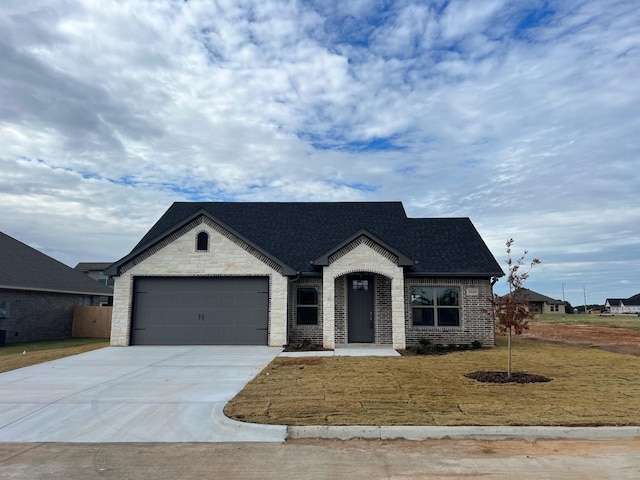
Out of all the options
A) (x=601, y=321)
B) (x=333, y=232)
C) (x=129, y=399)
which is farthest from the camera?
(x=601, y=321)

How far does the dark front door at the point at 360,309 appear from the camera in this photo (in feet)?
57.2

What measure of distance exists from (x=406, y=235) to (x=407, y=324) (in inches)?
186

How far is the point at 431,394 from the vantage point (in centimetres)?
856

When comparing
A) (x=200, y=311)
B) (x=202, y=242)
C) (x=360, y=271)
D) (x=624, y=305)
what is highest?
(x=202, y=242)

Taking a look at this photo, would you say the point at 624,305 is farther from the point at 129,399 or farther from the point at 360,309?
the point at 129,399

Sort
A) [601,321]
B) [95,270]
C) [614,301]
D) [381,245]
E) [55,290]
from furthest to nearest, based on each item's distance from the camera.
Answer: [614,301] < [601,321] < [95,270] < [55,290] < [381,245]

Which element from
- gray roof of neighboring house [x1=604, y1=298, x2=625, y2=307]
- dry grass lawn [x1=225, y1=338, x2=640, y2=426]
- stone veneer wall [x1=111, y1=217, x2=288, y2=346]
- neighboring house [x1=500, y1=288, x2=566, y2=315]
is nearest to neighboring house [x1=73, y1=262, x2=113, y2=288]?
stone veneer wall [x1=111, y1=217, x2=288, y2=346]

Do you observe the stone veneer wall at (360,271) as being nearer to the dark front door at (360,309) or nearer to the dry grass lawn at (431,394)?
the dark front door at (360,309)

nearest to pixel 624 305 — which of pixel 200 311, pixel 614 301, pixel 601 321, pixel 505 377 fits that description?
pixel 614 301

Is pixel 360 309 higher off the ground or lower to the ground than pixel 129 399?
higher

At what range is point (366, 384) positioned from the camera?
955cm

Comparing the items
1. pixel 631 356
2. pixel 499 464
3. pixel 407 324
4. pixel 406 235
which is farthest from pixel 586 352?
pixel 499 464

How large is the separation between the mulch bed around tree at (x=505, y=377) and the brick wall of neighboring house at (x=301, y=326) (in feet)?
24.8

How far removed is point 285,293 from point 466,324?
7236mm
